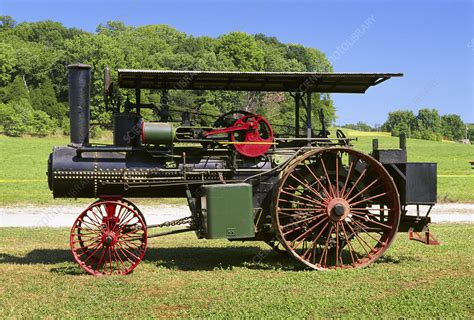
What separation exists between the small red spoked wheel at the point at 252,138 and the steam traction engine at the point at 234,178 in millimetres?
17

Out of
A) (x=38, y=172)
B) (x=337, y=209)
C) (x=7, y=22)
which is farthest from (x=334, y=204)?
(x=7, y=22)

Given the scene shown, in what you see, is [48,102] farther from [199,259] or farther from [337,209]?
[337,209]

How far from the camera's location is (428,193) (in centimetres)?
953

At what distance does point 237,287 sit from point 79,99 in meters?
4.03

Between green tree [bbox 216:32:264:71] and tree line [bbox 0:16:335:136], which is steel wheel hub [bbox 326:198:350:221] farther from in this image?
green tree [bbox 216:32:264:71]

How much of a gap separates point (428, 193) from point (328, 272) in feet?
7.53

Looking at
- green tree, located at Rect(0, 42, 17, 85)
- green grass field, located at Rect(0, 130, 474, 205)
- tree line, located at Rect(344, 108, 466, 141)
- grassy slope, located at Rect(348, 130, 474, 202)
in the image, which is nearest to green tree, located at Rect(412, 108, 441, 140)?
tree line, located at Rect(344, 108, 466, 141)

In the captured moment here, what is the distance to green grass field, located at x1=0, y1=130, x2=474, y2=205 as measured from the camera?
21.6 metres

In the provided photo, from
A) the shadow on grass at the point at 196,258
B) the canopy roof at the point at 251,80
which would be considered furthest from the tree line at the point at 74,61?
the canopy roof at the point at 251,80

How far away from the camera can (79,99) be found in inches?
366

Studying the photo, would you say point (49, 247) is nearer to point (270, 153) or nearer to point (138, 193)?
point (138, 193)

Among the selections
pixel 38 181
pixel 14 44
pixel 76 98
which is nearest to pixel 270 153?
pixel 76 98

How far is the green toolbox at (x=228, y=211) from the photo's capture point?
29.0 feet

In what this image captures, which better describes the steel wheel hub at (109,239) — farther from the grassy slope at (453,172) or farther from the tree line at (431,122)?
the tree line at (431,122)
